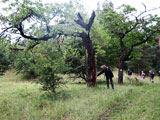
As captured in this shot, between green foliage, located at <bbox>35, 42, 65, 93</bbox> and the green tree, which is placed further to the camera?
the green tree

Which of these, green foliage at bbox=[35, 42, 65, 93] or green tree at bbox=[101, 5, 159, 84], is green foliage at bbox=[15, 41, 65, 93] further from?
green tree at bbox=[101, 5, 159, 84]

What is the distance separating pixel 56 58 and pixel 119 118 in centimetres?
441

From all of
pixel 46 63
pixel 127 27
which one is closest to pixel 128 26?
pixel 127 27

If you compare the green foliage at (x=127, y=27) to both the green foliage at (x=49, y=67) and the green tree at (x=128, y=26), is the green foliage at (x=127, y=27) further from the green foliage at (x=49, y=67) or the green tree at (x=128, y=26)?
the green foliage at (x=49, y=67)

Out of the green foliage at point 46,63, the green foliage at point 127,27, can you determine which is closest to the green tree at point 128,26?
the green foliage at point 127,27

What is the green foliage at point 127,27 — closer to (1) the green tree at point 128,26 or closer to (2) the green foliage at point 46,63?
(1) the green tree at point 128,26

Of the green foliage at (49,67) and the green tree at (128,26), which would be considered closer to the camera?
the green foliage at (49,67)

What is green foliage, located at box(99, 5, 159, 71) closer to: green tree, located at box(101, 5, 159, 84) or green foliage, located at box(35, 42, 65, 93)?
green tree, located at box(101, 5, 159, 84)

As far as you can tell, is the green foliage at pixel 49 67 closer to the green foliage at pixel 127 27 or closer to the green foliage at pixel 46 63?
the green foliage at pixel 46 63

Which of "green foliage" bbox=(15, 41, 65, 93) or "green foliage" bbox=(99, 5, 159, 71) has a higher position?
"green foliage" bbox=(99, 5, 159, 71)

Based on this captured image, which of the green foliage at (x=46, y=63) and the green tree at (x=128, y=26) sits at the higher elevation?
the green tree at (x=128, y=26)

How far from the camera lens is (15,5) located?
20.9ft

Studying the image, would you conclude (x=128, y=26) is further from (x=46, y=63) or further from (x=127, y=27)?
(x=46, y=63)

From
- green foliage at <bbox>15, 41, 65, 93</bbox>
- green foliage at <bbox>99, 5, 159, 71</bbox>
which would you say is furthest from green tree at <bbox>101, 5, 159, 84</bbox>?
green foliage at <bbox>15, 41, 65, 93</bbox>
